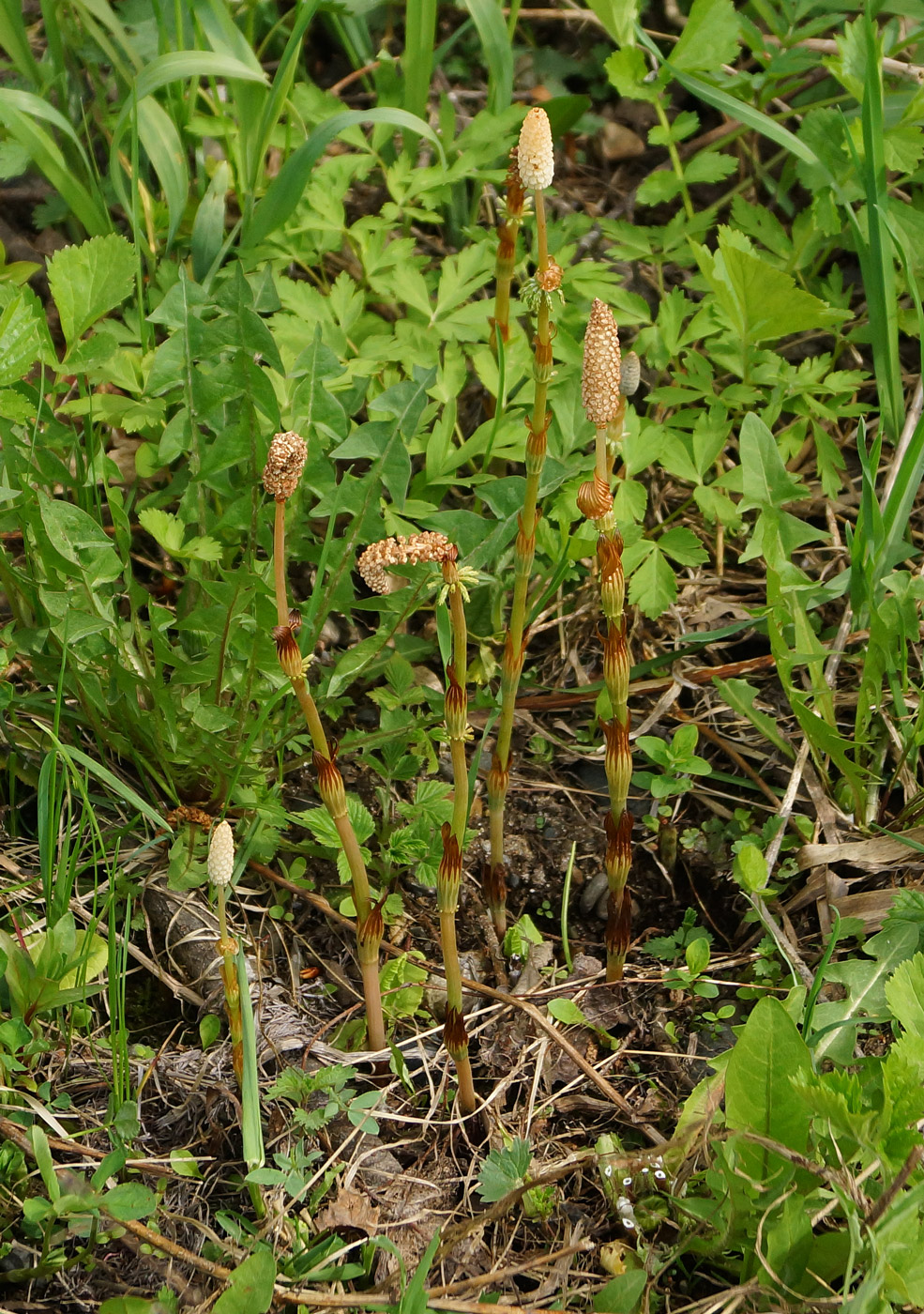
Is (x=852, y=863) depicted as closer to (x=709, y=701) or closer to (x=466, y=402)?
(x=709, y=701)

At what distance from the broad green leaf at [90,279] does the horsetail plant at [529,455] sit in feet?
2.74

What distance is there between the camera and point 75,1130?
183 centimetres

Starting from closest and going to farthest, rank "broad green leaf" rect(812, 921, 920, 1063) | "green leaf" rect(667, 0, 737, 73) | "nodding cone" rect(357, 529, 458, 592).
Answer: "nodding cone" rect(357, 529, 458, 592)
"broad green leaf" rect(812, 921, 920, 1063)
"green leaf" rect(667, 0, 737, 73)

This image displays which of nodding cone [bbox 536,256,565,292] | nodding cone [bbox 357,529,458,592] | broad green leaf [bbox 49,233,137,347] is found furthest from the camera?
broad green leaf [bbox 49,233,137,347]

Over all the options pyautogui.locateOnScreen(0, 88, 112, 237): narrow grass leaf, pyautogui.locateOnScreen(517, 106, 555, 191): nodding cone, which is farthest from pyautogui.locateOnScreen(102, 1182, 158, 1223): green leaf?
pyautogui.locateOnScreen(0, 88, 112, 237): narrow grass leaf

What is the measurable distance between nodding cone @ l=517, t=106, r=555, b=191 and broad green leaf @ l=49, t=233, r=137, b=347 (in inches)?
37.6

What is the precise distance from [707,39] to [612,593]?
5.59ft

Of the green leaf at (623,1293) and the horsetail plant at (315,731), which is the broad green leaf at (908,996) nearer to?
the green leaf at (623,1293)

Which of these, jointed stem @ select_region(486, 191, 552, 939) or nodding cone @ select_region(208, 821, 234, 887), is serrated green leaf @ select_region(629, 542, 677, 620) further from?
nodding cone @ select_region(208, 821, 234, 887)

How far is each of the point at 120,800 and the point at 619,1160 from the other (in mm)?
1172

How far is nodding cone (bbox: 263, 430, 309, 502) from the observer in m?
1.41

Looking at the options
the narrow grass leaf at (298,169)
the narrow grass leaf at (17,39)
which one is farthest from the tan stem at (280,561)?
the narrow grass leaf at (17,39)

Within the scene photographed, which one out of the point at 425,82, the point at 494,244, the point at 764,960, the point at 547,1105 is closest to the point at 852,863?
the point at 764,960

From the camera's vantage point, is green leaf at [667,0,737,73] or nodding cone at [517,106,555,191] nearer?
nodding cone at [517,106,555,191]
